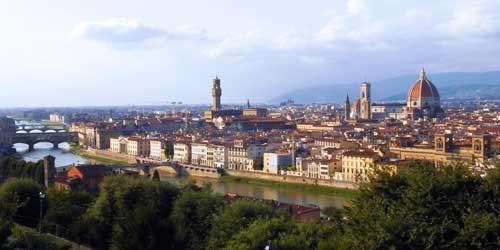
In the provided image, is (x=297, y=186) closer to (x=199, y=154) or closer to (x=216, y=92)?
(x=199, y=154)

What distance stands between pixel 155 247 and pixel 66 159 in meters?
26.9

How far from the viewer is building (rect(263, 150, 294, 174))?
84.9ft

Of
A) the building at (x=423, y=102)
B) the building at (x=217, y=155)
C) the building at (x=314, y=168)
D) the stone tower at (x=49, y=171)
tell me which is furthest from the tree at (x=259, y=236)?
the building at (x=423, y=102)

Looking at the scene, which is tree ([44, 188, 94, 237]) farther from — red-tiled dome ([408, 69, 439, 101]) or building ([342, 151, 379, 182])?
red-tiled dome ([408, 69, 439, 101])

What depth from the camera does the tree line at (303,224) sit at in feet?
24.2

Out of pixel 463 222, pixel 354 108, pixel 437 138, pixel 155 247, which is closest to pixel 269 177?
pixel 437 138

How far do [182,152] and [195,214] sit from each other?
21.5 meters

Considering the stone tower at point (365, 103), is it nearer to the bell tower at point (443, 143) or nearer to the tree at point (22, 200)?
the bell tower at point (443, 143)

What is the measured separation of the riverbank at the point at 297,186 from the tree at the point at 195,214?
903 cm

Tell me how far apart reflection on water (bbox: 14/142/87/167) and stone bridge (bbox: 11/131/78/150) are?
1.85 ft

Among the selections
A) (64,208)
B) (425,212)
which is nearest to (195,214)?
(64,208)

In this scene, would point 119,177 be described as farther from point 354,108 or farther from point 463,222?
point 354,108

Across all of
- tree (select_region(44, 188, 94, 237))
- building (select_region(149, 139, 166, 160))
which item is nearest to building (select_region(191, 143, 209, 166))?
building (select_region(149, 139, 166, 160))

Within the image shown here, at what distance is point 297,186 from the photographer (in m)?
23.3
